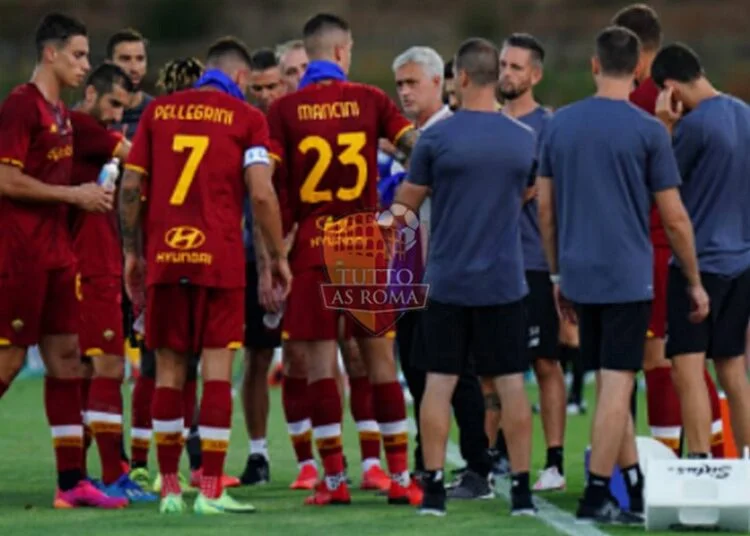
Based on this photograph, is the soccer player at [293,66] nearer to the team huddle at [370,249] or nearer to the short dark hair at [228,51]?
the team huddle at [370,249]

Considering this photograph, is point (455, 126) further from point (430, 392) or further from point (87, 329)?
point (87, 329)

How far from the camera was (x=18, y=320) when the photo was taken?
11.2 meters

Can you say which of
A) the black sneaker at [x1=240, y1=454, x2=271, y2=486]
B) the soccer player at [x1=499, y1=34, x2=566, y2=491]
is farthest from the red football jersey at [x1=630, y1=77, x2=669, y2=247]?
the black sneaker at [x1=240, y1=454, x2=271, y2=486]

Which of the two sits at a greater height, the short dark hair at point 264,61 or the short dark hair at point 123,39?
the short dark hair at point 123,39

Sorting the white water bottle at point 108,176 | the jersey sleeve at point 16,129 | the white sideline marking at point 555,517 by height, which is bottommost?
the white sideline marking at point 555,517

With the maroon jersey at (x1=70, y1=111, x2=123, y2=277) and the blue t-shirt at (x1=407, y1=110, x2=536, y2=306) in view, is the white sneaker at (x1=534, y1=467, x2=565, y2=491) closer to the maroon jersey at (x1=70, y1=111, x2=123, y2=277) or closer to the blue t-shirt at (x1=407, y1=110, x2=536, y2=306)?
the blue t-shirt at (x1=407, y1=110, x2=536, y2=306)

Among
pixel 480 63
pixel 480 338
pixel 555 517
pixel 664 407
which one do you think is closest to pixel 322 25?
pixel 480 63

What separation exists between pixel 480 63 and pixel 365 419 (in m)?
2.37

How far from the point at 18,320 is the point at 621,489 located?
3.06m

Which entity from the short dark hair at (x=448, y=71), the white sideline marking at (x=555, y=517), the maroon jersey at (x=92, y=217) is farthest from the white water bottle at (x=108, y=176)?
the short dark hair at (x=448, y=71)

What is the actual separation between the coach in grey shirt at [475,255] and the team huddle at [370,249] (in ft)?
0.04

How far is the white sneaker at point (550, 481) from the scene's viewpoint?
1216 centimetres

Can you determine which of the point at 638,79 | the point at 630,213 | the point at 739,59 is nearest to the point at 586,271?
the point at 630,213

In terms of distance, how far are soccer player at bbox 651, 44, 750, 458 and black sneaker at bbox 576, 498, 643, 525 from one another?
87 cm
